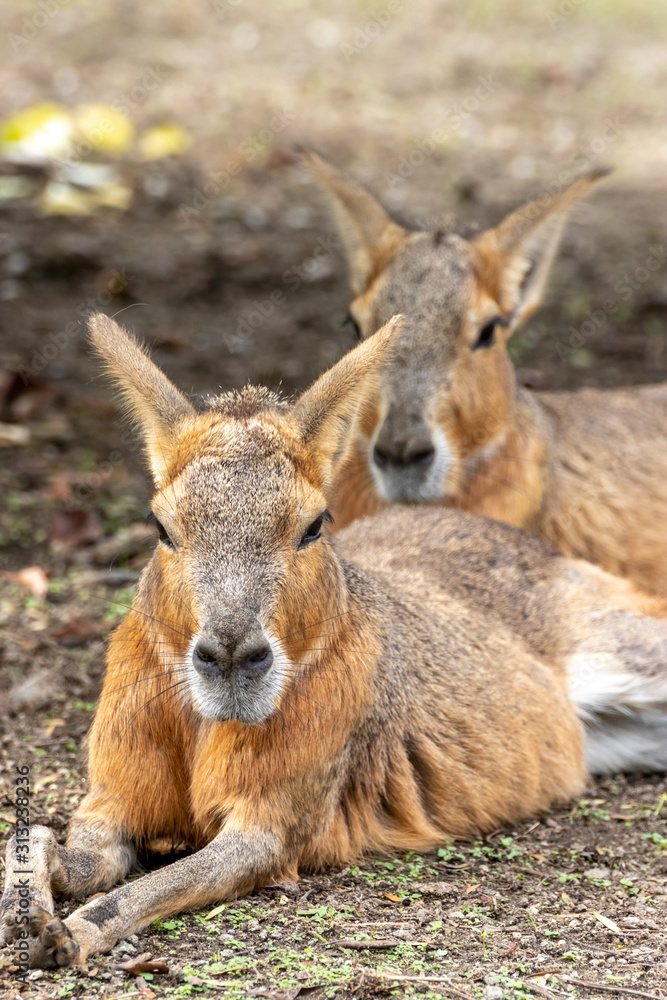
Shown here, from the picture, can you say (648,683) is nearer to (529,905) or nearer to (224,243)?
(529,905)

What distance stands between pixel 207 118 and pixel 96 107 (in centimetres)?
112

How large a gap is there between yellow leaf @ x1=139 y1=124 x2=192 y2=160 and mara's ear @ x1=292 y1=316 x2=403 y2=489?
8115mm

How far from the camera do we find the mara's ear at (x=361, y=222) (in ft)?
→ 20.4

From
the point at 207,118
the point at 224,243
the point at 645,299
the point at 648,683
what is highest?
the point at 207,118

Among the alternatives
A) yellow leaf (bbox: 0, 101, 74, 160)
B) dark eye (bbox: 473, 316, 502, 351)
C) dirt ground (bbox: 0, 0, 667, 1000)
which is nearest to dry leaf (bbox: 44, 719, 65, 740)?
dirt ground (bbox: 0, 0, 667, 1000)

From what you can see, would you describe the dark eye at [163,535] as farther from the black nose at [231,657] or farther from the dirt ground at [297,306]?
the dirt ground at [297,306]

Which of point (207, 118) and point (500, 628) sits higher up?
point (207, 118)

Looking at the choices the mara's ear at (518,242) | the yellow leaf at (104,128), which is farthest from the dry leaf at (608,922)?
the yellow leaf at (104,128)

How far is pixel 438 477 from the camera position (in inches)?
225

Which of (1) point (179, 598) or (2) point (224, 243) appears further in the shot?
(2) point (224, 243)

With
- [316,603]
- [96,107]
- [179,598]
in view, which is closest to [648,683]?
[316,603]

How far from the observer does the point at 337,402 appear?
3.87 m

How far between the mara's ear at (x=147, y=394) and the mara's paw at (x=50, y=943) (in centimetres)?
130

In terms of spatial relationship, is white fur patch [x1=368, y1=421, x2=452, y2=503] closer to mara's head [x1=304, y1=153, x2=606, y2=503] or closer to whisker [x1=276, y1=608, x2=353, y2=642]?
mara's head [x1=304, y1=153, x2=606, y2=503]
